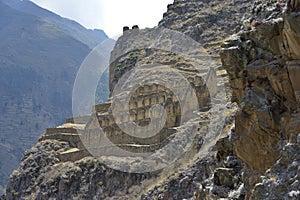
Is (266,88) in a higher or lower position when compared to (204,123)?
higher

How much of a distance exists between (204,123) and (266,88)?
122 ft

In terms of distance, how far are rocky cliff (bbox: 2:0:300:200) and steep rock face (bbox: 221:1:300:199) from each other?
4cm

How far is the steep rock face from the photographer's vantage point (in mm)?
18828

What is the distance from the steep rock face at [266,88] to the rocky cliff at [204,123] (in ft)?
0.12

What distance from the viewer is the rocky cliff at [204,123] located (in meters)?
19.4

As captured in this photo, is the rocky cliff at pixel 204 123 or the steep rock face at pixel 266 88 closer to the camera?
the steep rock face at pixel 266 88

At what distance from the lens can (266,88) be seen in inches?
800

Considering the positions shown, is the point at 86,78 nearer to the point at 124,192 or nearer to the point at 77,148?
the point at 77,148

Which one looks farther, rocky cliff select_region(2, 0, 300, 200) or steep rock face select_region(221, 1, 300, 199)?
rocky cliff select_region(2, 0, 300, 200)

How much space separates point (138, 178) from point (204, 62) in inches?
1158

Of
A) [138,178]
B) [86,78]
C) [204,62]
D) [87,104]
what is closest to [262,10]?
[138,178]

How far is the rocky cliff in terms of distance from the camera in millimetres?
19359

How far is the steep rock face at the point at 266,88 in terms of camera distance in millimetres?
18828

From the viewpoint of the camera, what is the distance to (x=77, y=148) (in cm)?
6950
